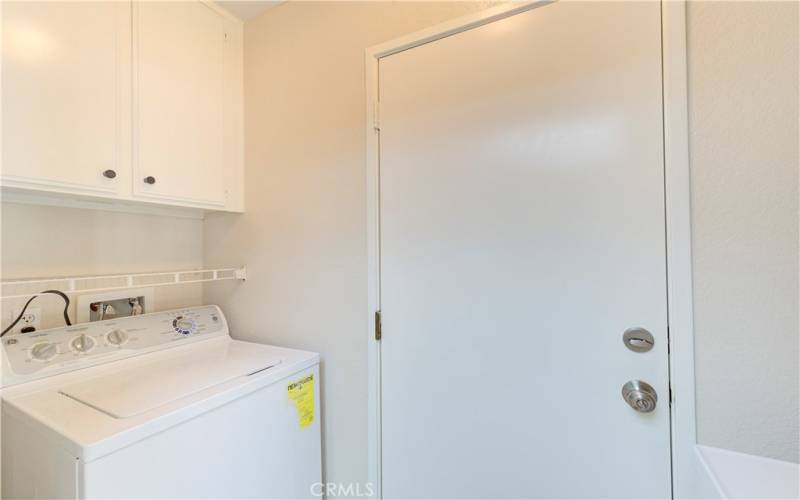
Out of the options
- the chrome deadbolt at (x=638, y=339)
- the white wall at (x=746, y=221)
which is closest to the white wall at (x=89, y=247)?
the chrome deadbolt at (x=638, y=339)

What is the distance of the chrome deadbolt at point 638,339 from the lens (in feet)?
2.76

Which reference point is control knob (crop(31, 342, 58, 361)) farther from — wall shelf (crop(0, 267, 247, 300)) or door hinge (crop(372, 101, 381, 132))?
door hinge (crop(372, 101, 381, 132))

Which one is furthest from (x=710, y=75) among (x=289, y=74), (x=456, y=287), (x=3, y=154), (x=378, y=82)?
(x=3, y=154)

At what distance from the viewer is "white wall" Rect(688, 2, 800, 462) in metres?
0.72

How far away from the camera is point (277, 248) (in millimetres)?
1499

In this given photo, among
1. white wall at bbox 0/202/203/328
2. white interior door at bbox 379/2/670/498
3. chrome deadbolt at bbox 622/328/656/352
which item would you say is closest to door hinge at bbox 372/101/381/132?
white interior door at bbox 379/2/670/498

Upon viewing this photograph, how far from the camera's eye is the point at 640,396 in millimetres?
837

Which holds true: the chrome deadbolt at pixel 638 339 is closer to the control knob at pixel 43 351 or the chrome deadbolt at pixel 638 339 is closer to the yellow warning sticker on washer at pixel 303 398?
the yellow warning sticker on washer at pixel 303 398

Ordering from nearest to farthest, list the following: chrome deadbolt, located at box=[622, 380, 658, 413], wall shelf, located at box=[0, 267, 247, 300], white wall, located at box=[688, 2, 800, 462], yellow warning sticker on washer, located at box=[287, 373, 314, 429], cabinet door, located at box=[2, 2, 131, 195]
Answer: white wall, located at box=[688, 2, 800, 462] → chrome deadbolt, located at box=[622, 380, 658, 413] → cabinet door, located at box=[2, 2, 131, 195] → wall shelf, located at box=[0, 267, 247, 300] → yellow warning sticker on washer, located at box=[287, 373, 314, 429]

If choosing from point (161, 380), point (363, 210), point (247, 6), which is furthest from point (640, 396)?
point (247, 6)

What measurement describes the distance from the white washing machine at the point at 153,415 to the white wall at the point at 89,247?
0.26 metres

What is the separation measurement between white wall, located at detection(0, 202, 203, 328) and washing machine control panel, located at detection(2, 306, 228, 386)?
0.20m

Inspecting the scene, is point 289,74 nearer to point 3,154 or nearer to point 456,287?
point 3,154

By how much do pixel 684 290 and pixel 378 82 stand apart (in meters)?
1.18
